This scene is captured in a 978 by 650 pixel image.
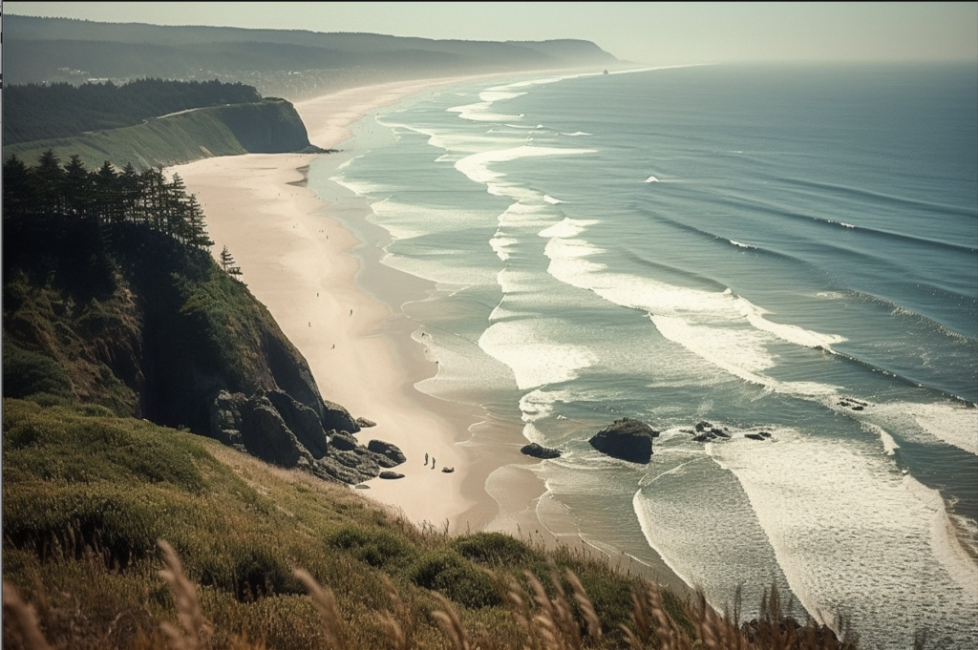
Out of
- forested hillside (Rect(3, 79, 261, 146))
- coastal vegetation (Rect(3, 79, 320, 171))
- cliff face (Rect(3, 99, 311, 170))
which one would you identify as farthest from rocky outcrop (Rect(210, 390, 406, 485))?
forested hillside (Rect(3, 79, 261, 146))

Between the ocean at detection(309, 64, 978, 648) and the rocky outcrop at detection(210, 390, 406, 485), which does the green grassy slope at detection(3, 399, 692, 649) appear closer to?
the rocky outcrop at detection(210, 390, 406, 485)

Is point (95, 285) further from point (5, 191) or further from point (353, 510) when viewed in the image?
point (353, 510)

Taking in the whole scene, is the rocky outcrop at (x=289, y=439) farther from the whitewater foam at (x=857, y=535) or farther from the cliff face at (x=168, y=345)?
the whitewater foam at (x=857, y=535)

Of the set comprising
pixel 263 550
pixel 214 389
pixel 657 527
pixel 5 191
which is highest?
pixel 5 191

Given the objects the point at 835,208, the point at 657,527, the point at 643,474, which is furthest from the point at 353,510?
the point at 835,208

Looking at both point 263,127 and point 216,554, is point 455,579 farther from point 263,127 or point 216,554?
point 263,127

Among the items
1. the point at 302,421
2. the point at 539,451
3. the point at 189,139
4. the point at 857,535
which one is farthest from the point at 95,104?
the point at 857,535
